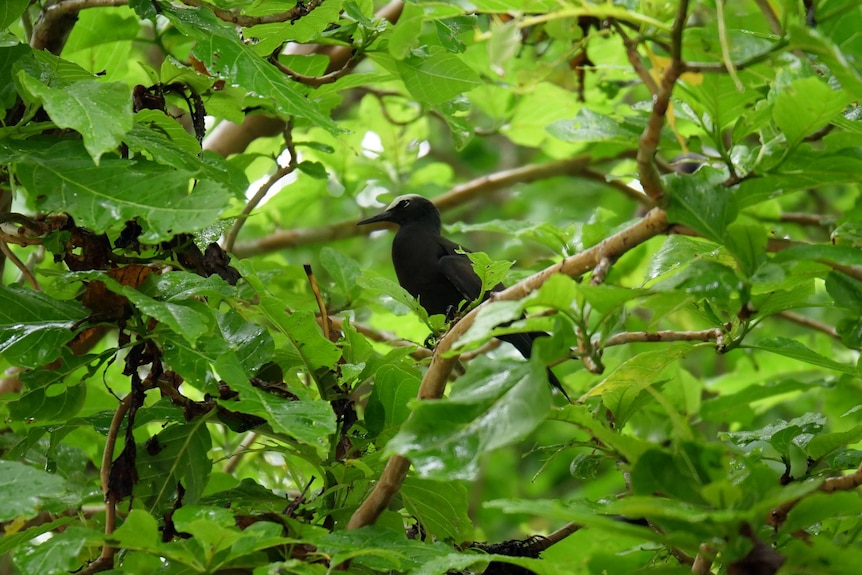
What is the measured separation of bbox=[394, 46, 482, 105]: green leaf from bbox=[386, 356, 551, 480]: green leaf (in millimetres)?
845

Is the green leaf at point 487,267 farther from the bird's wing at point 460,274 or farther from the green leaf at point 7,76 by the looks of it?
the bird's wing at point 460,274

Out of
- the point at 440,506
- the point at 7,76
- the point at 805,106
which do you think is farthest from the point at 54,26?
the point at 805,106

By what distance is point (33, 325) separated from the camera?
1.41m

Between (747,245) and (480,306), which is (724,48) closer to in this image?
(747,245)

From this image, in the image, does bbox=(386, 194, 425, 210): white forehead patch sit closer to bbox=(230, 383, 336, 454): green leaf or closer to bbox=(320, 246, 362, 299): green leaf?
bbox=(320, 246, 362, 299): green leaf

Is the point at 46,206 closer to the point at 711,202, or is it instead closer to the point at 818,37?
the point at 711,202

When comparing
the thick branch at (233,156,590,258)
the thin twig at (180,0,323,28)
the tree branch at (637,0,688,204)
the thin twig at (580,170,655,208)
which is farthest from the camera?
the thick branch at (233,156,590,258)

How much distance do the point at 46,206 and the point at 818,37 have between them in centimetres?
103

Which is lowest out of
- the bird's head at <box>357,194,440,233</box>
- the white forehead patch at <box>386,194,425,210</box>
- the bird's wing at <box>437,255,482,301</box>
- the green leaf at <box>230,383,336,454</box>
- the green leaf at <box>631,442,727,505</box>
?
the bird's wing at <box>437,255,482,301</box>

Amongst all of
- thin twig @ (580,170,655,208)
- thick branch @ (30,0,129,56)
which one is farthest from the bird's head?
thick branch @ (30,0,129,56)

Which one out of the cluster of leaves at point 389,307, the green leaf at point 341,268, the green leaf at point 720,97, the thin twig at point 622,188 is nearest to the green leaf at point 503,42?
the cluster of leaves at point 389,307

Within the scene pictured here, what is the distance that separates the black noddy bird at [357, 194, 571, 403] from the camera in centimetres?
336

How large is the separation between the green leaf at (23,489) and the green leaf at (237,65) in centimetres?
65

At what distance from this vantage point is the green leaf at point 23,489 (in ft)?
3.87
